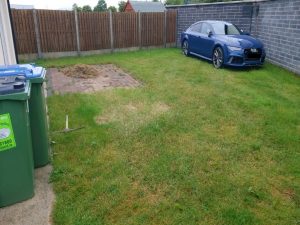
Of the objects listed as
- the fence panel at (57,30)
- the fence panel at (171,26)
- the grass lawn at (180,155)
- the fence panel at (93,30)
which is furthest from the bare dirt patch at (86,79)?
the fence panel at (171,26)

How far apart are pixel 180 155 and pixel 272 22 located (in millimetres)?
8243

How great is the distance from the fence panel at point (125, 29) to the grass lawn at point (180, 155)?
719 cm

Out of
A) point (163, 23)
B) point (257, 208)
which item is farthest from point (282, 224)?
point (163, 23)

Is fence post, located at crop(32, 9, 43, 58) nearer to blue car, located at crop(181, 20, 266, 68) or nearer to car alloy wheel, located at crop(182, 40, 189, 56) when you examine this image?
car alloy wheel, located at crop(182, 40, 189, 56)

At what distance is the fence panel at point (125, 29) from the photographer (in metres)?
14.4

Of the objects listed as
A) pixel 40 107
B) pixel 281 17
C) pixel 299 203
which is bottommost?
pixel 299 203

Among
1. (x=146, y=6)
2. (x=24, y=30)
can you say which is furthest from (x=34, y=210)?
(x=146, y=6)

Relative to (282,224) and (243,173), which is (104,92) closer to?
(243,173)

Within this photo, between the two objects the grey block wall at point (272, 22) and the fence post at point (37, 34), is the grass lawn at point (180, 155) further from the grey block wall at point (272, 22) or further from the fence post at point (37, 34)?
the fence post at point (37, 34)

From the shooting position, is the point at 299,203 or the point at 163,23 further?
the point at 163,23

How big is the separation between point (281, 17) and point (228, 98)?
488cm

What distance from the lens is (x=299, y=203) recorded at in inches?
139

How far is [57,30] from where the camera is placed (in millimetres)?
13000

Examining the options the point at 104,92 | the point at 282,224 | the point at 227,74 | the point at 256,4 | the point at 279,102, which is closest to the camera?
the point at 282,224
